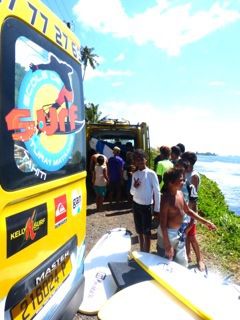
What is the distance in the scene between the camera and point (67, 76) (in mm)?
3328

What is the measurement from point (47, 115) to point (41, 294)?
1370 millimetres

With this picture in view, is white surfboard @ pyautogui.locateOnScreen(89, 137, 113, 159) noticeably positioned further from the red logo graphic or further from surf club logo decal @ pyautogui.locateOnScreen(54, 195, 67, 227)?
the red logo graphic

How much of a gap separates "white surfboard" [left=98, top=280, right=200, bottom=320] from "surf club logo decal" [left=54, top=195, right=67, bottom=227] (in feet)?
4.60

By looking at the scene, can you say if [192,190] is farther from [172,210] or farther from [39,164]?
[39,164]

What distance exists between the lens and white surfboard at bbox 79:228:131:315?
476 cm

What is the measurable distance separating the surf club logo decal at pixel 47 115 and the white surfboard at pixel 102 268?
7.53 ft

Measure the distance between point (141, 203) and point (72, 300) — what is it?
2.71 m

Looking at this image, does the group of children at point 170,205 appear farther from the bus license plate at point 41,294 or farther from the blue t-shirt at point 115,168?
the blue t-shirt at point 115,168

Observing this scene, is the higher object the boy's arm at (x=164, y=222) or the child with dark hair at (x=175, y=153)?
the child with dark hair at (x=175, y=153)

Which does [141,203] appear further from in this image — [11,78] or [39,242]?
[11,78]

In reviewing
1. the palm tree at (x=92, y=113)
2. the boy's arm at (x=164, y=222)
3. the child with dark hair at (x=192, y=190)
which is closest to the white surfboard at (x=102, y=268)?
the boy's arm at (x=164, y=222)

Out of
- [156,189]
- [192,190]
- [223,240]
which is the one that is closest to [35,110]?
[156,189]

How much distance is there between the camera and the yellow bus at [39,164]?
2.30 metres

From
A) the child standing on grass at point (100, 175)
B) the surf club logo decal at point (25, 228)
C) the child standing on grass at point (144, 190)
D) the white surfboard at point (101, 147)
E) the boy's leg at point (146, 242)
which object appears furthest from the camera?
the white surfboard at point (101, 147)
